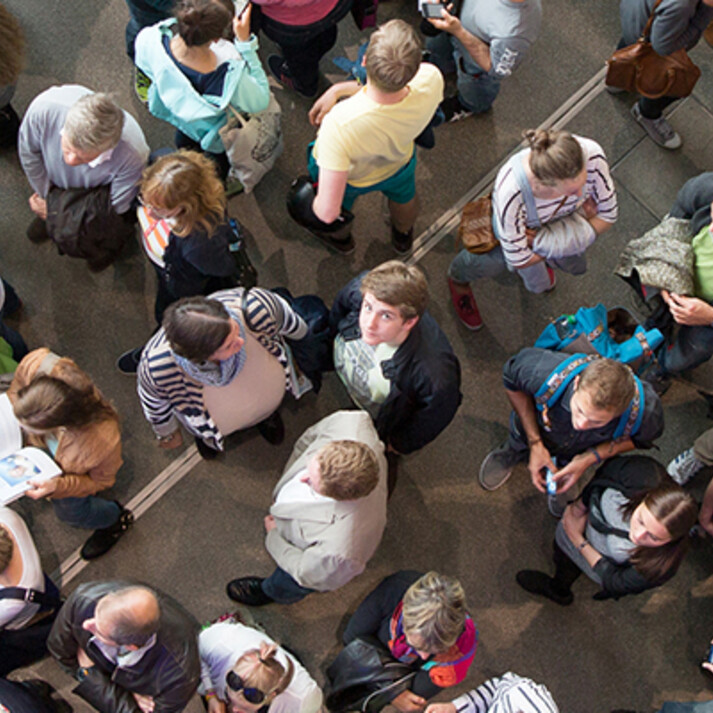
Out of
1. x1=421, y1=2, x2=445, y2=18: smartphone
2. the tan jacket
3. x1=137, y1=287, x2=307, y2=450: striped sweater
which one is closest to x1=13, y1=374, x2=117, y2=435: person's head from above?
the tan jacket

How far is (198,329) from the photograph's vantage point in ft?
9.36

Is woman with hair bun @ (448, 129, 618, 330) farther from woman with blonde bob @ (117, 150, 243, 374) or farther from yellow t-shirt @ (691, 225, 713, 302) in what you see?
woman with blonde bob @ (117, 150, 243, 374)

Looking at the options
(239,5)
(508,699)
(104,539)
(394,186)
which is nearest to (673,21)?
(394,186)

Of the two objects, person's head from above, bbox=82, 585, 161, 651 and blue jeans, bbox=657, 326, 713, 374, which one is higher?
person's head from above, bbox=82, 585, 161, 651

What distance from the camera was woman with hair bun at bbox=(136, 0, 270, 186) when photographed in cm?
328

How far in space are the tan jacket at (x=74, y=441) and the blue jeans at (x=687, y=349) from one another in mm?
2914

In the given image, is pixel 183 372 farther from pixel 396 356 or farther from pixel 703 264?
pixel 703 264

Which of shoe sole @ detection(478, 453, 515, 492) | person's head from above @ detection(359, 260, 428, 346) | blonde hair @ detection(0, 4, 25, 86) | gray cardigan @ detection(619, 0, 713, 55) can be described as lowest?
shoe sole @ detection(478, 453, 515, 492)

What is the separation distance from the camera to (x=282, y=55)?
466cm

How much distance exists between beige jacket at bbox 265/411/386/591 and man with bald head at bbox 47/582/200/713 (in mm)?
548

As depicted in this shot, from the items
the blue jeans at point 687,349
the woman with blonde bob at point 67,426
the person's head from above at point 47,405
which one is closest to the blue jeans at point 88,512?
the woman with blonde bob at point 67,426

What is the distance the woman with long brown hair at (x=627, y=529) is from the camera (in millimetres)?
3102

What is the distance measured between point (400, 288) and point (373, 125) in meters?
0.82

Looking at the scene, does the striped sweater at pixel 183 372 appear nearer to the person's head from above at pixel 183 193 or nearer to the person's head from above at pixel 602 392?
the person's head from above at pixel 183 193
